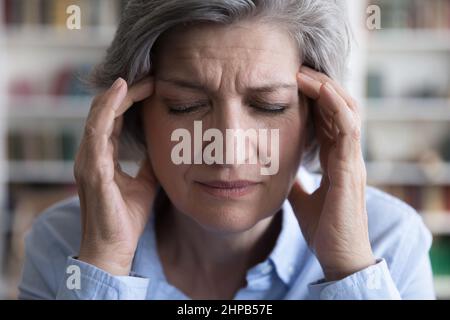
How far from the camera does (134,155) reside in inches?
33.2

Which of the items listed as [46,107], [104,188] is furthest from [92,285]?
[46,107]

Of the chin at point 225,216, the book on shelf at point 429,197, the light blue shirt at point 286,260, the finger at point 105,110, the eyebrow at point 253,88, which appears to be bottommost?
the book on shelf at point 429,197

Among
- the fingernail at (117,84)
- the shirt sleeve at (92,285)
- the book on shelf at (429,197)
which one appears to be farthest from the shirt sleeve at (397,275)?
the book on shelf at (429,197)

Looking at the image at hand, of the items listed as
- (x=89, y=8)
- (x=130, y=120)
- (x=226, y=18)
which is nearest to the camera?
(x=226, y=18)

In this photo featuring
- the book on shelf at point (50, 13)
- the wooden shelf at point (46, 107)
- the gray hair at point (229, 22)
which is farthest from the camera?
the wooden shelf at point (46, 107)

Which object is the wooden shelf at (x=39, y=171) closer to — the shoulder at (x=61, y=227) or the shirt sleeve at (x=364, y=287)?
the shoulder at (x=61, y=227)

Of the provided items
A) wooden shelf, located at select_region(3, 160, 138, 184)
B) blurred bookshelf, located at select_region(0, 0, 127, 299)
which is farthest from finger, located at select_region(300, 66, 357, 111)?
wooden shelf, located at select_region(3, 160, 138, 184)

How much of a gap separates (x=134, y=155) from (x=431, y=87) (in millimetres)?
1848

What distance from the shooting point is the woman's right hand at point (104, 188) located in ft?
2.29

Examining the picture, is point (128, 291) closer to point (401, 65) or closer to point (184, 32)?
point (184, 32)

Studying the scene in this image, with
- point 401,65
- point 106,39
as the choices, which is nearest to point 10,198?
point 106,39

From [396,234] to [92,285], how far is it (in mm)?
400

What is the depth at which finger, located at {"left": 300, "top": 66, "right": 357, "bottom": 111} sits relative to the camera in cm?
68
